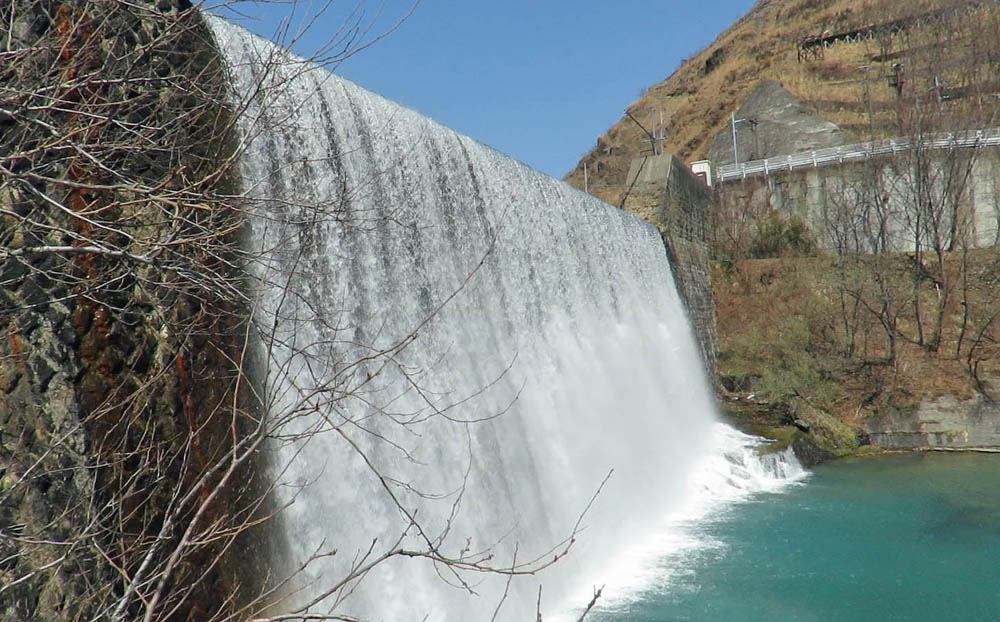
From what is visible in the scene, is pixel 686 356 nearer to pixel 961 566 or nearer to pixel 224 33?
pixel 961 566

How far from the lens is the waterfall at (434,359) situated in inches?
176

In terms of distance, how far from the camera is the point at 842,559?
25.2ft

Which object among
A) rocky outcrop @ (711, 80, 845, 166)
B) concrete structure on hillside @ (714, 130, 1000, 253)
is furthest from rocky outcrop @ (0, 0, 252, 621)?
rocky outcrop @ (711, 80, 845, 166)

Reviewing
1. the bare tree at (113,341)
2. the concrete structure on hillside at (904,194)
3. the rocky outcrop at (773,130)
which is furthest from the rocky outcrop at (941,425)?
the rocky outcrop at (773,130)

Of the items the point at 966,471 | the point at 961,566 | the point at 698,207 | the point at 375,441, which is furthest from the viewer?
the point at 698,207

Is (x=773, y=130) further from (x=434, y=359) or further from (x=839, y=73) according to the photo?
(x=434, y=359)

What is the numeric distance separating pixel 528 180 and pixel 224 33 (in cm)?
532

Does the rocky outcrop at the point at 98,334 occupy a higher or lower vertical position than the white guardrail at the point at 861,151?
lower

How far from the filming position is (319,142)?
5715 millimetres

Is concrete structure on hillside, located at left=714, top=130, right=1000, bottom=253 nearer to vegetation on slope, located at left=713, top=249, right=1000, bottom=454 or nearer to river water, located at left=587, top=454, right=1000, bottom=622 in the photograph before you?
vegetation on slope, located at left=713, top=249, right=1000, bottom=454

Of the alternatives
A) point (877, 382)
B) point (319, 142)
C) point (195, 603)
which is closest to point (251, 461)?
point (195, 603)

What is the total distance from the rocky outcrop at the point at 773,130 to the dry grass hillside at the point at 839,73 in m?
1.16

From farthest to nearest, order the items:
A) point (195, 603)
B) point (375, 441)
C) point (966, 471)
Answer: point (966, 471), point (375, 441), point (195, 603)

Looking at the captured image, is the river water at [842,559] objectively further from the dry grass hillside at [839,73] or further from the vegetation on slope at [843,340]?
the dry grass hillside at [839,73]
